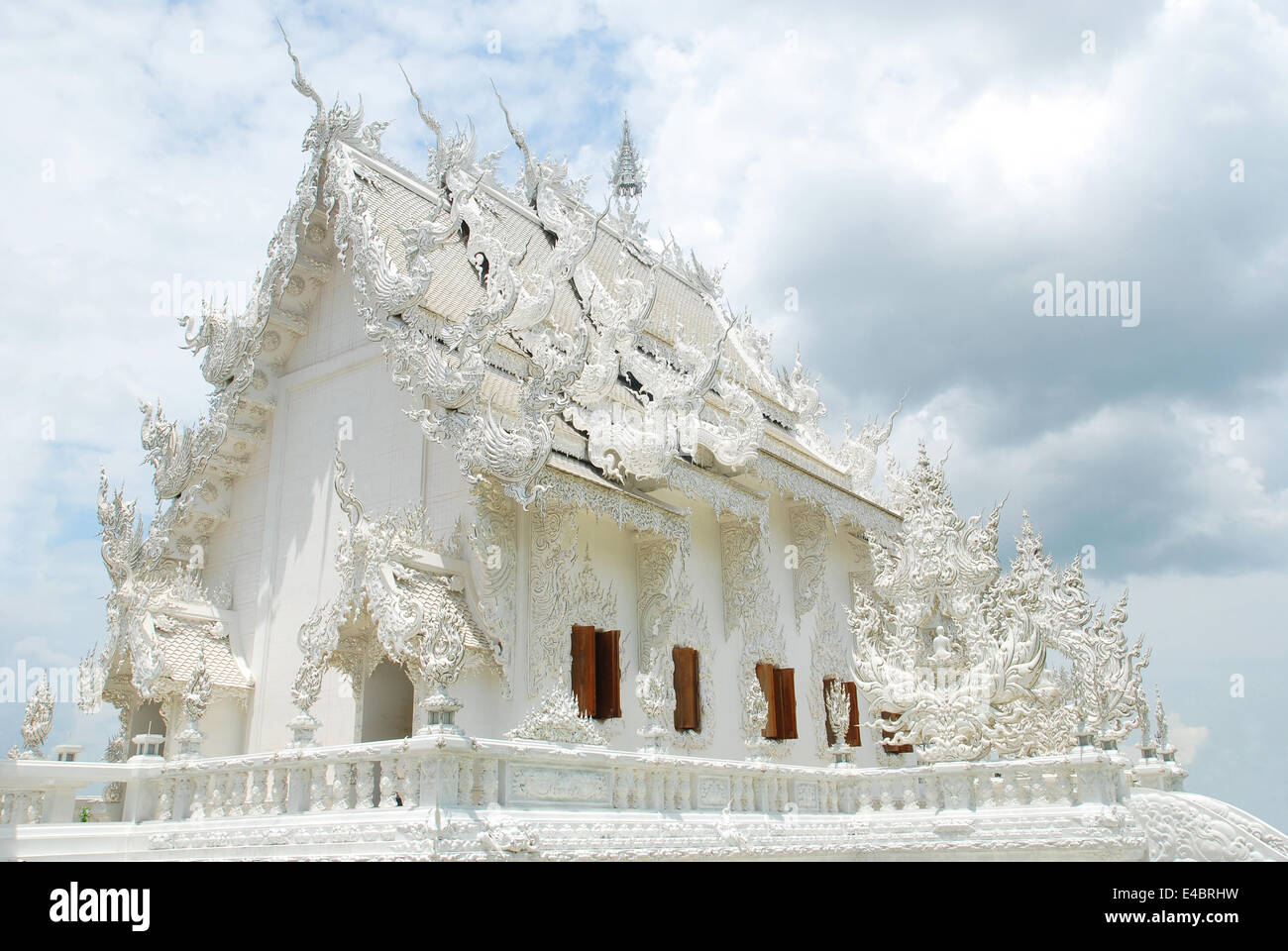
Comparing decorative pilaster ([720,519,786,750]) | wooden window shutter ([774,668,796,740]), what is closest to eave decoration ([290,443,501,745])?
decorative pilaster ([720,519,786,750])

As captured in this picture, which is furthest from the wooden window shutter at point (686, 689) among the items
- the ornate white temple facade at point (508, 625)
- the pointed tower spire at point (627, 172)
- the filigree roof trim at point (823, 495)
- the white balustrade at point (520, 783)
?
the pointed tower spire at point (627, 172)

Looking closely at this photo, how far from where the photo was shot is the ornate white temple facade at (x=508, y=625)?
7.11 meters

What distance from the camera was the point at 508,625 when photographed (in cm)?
914

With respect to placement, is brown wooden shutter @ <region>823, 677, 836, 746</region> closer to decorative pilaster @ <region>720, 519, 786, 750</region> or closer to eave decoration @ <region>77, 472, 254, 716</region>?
decorative pilaster @ <region>720, 519, 786, 750</region>

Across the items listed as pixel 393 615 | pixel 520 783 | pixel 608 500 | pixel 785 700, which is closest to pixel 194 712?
pixel 393 615

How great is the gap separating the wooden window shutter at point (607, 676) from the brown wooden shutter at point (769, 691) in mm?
2652

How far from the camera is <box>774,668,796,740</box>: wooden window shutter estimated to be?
12.3 meters

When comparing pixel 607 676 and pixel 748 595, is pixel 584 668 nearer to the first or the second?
pixel 607 676

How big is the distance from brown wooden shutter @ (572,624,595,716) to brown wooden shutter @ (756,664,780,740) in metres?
3.21

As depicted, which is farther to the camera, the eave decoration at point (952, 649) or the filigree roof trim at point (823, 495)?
the filigree roof trim at point (823, 495)

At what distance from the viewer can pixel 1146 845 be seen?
23.8 feet

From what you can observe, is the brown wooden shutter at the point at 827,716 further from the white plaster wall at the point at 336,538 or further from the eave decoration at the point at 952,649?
the eave decoration at the point at 952,649
